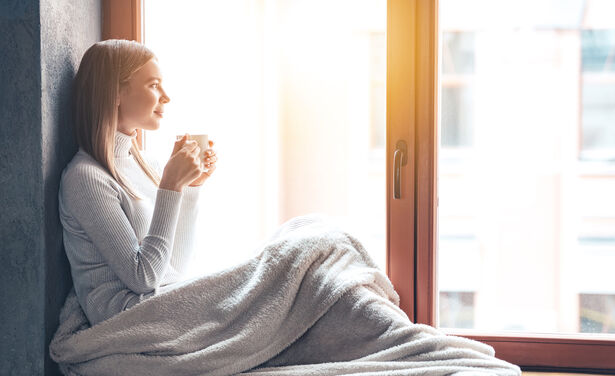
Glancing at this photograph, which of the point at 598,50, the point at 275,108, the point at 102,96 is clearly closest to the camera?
the point at 102,96

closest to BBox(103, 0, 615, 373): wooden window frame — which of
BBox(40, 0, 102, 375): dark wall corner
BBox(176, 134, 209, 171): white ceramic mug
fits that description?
BBox(176, 134, 209, 171): white ceramic mug

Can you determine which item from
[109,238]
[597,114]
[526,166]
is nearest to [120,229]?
[109,238]

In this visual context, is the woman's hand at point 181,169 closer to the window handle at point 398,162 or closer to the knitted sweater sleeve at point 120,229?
the knitted sweater sleeve at point 120,229

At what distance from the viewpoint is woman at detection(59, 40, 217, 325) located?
4.36ft

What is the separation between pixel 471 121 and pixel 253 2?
0.76 m

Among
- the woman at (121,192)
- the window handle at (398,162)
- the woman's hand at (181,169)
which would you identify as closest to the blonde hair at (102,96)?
the woman at (121,192)

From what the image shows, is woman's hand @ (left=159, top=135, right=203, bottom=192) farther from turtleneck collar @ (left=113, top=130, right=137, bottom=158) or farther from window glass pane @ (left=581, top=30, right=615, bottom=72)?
window glass pane @ (left=581, top=30, right=615, bottom=72)

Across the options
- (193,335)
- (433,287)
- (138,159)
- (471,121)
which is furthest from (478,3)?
(193,335)

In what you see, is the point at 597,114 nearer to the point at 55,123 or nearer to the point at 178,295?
the point at 178,295

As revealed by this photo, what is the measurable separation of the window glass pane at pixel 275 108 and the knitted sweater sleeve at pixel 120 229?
37cm

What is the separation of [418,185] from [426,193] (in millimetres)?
31

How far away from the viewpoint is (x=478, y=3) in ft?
5.71

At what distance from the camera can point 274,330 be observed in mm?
1360

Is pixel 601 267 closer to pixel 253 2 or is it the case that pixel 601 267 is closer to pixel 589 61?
pixel 589 61
